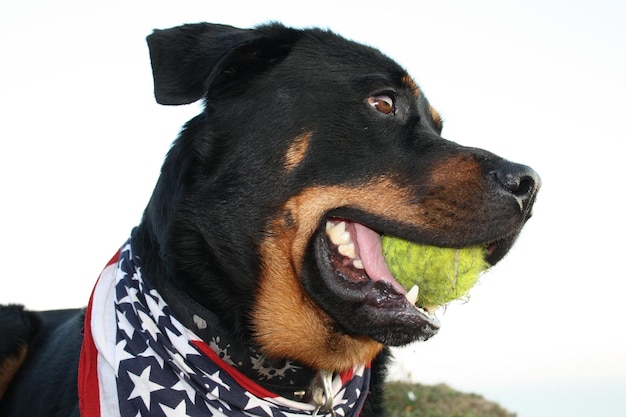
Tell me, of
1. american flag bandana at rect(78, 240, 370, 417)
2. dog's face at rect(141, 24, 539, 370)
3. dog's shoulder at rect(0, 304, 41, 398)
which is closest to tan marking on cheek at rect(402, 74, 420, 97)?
dog's face at rect(141, 24, 539, 370)

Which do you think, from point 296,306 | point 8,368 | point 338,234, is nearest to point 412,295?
point 338,234

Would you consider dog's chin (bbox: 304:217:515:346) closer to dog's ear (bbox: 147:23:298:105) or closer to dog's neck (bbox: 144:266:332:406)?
dog's neck (bbox: 144:266:332:406)

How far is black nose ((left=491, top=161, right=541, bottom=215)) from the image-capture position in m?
2.73

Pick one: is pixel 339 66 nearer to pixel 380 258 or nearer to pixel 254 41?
pixel 254 41

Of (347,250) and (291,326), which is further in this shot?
(291,326)

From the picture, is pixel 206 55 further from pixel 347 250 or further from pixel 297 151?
pixel 347 250

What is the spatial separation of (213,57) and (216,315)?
117 centimetres

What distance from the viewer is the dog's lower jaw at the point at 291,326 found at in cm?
302

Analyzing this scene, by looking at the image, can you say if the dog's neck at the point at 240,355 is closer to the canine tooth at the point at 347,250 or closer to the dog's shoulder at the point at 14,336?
the canine tooth at the point at 347,250

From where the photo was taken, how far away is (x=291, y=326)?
3.04 m

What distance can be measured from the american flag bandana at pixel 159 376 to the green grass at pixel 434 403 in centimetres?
299

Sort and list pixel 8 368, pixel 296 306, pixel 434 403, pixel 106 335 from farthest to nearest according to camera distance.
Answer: pixel 434 403 < pixel 8 368 < pixel 106 335 < pixel 296 306

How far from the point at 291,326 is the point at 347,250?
0.44 m

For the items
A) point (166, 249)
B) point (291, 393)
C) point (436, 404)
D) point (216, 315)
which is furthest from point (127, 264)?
point (436, 404)
